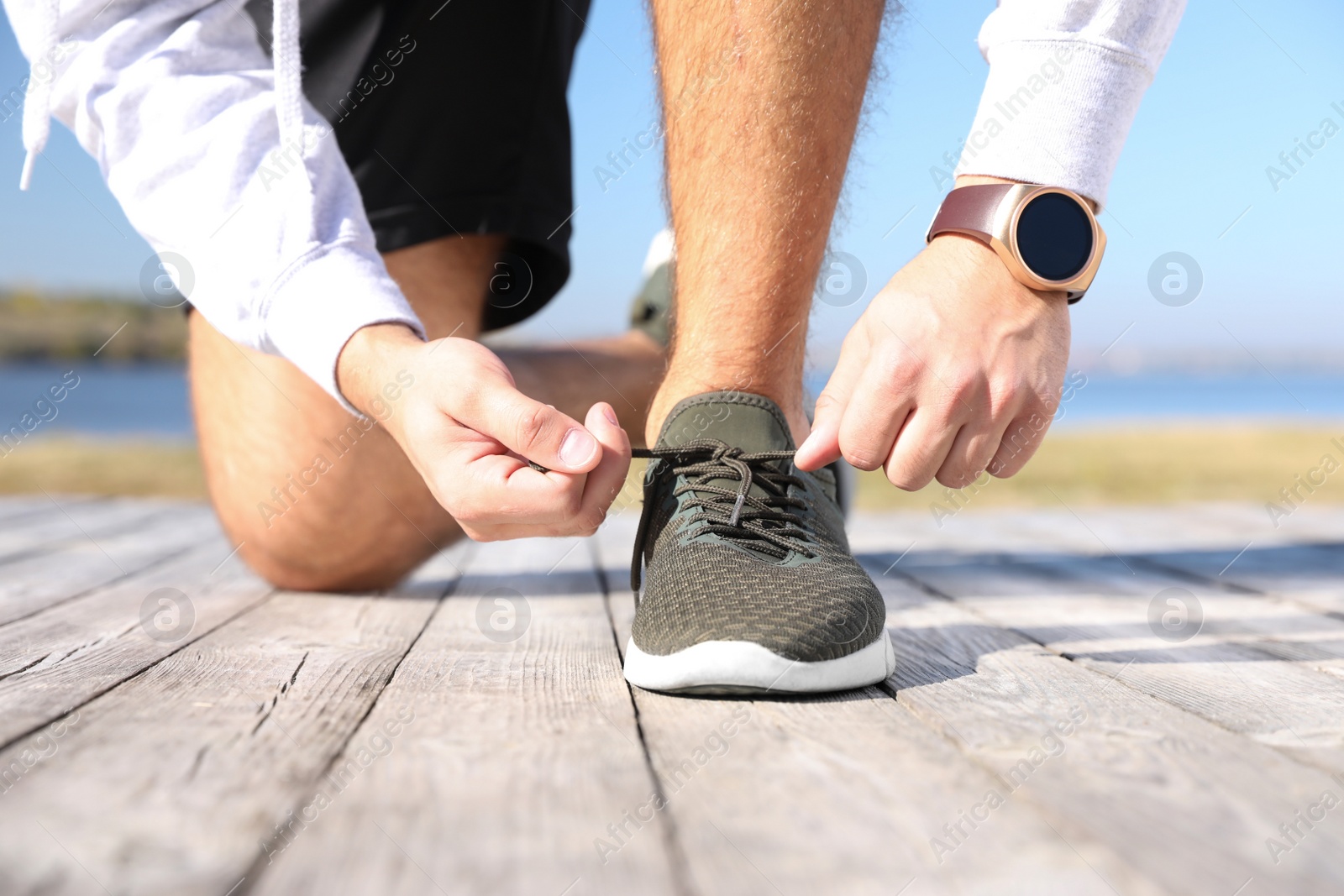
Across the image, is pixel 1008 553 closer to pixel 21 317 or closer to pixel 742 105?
pixel 742 105

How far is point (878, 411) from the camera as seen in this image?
84 cm

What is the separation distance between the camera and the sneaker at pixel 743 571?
0.83m

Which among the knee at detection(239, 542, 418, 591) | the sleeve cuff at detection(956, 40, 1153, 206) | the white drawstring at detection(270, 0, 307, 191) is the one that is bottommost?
the knee at detection(239, 542, 418, 591)

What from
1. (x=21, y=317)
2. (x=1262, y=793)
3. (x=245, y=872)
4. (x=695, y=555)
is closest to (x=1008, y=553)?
(x=695, y=555)

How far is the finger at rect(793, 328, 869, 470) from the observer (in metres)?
0.87

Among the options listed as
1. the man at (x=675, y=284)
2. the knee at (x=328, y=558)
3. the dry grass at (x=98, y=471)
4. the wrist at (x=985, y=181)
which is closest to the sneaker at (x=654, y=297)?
the man at (x=675, y=284)

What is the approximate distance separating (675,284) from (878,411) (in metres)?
0.44

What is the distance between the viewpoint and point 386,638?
45.8 inches

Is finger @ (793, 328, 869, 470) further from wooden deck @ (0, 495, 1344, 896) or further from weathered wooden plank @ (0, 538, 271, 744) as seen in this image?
weathered wooden plank @ (0, 538, 271, 744)

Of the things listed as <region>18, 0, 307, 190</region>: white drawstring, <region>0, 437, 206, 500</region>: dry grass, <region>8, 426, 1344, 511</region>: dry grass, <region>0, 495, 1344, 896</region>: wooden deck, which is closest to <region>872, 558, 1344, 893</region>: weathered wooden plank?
<region>0, 495, 1344, 896</region>: wooden deck

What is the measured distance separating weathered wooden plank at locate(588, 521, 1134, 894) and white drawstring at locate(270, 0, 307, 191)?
88 cm

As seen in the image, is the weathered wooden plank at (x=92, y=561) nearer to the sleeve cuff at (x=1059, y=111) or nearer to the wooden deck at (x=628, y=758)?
the wooden deck at (x=628, y=758)

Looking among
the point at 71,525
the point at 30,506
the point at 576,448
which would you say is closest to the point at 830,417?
the point at 576,448

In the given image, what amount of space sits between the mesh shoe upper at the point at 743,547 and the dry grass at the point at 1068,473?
1869mm
